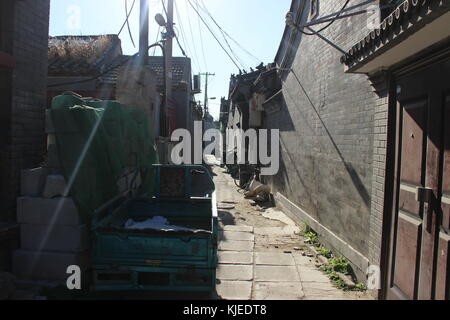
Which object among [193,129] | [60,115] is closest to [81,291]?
[60,115]

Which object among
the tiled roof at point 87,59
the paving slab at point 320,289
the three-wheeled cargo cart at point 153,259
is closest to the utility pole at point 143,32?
the tiled roof at point 87,59

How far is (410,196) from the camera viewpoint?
3592mm

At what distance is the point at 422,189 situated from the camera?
3266 mm

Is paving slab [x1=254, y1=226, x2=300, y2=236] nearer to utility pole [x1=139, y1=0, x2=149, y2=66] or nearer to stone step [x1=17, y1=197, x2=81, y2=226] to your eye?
stone step [x1=17, y1=197, x2=81, y2=226]

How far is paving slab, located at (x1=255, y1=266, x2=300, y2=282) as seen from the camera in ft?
16.8

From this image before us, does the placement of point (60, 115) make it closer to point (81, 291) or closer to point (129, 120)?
point (129, 120)

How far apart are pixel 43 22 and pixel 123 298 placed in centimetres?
392

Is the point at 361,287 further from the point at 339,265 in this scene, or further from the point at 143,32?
the point at 143,32

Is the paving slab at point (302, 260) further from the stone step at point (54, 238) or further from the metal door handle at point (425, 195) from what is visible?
the stone step at point (54, 238)

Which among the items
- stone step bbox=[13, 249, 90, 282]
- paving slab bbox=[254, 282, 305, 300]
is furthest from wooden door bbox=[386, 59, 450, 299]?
stone step bbox=[13, 249, 90, 282]

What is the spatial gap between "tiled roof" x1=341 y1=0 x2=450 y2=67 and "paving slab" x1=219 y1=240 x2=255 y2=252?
406 cm

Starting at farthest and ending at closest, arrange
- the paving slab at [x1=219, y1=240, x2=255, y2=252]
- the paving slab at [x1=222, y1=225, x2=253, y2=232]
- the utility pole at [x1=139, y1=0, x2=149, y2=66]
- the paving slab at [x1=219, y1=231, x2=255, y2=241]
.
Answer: the utility pole at [x1=139, y1=0, x2=149, y2=66] → the paving slab at [x1=222, y1=225, x2=253, y2=232] → the paving slab at [x1=219, y1=231, x2=255, y2=241] → the paving slab at [x1=219, y1=240, x2=255, y2=252]

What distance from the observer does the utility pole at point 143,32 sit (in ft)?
26.8

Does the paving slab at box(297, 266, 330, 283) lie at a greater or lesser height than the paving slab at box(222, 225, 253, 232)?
lesser
